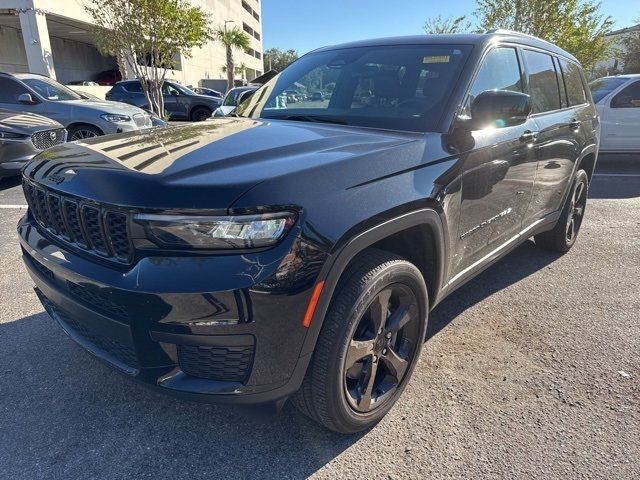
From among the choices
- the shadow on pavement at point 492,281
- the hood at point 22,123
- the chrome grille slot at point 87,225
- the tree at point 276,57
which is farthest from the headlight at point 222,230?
the tree at point 276,57

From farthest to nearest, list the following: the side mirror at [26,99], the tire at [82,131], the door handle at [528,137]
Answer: the tire at [82,131] < the side mirror at [26,99] < the door handle at [528,137]

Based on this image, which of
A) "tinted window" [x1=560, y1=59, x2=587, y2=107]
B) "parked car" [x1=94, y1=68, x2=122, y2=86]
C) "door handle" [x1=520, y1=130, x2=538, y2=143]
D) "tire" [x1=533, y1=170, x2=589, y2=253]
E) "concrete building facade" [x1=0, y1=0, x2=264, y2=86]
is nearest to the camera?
"door handle" [x1=520, y1=130, x2=538, y2=143]

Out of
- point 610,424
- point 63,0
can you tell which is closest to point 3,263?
point 610,424

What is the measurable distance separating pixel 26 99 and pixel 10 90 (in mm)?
511

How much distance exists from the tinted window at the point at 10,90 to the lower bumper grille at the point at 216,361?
27.3ft

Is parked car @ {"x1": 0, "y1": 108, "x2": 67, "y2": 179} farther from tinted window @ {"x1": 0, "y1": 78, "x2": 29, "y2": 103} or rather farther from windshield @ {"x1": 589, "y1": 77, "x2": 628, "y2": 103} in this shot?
windshield @ {"x1": 589, "y1": 77, "x2": 628, "y2": 103}

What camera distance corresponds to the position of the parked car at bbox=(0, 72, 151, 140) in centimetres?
779

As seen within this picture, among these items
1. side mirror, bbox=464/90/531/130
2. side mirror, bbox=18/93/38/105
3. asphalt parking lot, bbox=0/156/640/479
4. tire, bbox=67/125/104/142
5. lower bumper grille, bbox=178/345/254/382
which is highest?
side mirror, bbox=464/90/531/130

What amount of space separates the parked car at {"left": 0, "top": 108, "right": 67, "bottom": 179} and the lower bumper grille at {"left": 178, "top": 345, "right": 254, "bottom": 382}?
240 inches

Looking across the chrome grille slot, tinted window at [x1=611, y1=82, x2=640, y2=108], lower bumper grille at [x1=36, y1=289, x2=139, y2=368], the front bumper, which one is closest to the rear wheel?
the chrome grille slot

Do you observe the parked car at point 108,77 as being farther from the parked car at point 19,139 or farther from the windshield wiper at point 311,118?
the windshield wiper at point 311,118

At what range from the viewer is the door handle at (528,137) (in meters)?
2.88

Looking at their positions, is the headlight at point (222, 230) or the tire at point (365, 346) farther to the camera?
the tire at point (365, 346)

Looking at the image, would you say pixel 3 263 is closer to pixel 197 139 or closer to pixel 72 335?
pixel 72 335
